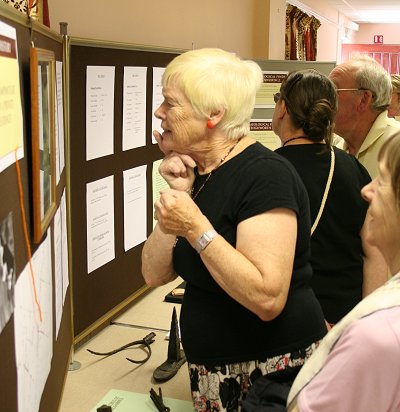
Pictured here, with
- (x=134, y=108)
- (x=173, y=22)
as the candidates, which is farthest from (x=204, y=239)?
(x=173, y=22)

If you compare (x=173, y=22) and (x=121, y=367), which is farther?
(x=173, y=22)

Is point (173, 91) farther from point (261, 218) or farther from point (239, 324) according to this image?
point (239, 324)

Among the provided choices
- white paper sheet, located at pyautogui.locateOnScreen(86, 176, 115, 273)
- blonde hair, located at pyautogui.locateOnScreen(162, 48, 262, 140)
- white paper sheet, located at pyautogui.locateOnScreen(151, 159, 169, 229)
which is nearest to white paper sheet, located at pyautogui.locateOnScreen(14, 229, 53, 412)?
blonde hair, located at pyautogui.locateOnScreen(162, 48, 262, 140)

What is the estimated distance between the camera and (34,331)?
1.17 meters

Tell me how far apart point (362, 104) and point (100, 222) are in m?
1.09

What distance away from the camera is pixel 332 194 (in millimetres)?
1662

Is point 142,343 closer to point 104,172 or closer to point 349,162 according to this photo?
point 104,172

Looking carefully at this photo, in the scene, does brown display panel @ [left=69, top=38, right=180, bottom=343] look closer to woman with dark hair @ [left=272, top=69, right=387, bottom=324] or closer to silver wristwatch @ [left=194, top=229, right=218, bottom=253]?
woman with dark hair @ [left=272, top=69, right=387, bottom=324]

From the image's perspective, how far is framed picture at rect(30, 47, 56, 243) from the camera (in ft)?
3.48

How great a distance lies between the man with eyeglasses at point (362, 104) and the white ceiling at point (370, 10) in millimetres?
6381

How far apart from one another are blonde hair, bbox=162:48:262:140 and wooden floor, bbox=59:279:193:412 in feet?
2.65

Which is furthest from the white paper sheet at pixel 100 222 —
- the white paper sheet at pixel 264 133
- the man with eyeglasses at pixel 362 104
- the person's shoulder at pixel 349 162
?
the white paper sheet at pixel 264 133

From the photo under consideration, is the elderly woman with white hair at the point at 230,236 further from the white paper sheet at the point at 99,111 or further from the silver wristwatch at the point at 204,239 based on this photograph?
the white paper sheet at the point at 99,111

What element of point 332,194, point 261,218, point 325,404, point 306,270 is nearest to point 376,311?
point 325,404
